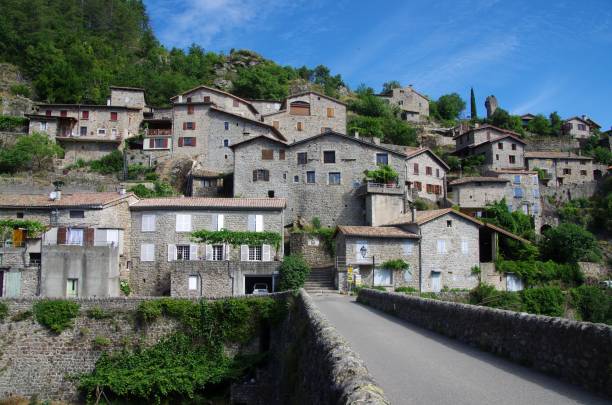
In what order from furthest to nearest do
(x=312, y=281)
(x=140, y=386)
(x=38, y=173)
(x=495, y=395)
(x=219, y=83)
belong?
(x=219, y=83) < (x=38, y=173) < (x=312, y=281) < (x=140, y=386) < (x=495, y=395)

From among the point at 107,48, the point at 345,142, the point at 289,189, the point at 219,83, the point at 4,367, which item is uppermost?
the point at 107,48

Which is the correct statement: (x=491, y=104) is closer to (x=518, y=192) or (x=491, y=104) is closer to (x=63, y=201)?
(x=518, y=192)

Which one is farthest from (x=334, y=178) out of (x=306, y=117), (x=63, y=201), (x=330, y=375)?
(x=330, y=375)

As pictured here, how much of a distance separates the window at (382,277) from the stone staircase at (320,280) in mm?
3380

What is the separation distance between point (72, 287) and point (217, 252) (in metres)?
9.81

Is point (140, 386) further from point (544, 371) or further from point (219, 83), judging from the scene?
point (219, 83)

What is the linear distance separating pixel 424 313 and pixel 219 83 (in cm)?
7969

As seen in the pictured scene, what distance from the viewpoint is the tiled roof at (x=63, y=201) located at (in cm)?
3634

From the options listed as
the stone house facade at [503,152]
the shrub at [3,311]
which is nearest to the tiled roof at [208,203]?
the shrub at [3,311]

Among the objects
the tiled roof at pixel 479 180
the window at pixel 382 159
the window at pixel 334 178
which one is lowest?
the window at pixel 334 178

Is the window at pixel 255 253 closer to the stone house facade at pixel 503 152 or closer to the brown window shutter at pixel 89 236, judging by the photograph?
the brown window shutter at pixel 89 236

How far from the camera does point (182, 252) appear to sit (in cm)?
3750

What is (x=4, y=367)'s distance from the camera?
25.0 metres

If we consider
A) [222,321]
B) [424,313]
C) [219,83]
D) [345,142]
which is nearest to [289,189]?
[345,142]
